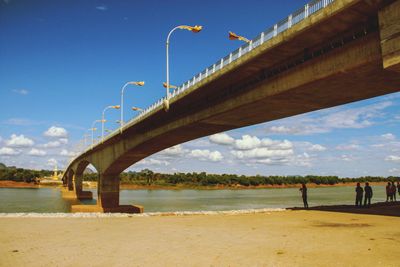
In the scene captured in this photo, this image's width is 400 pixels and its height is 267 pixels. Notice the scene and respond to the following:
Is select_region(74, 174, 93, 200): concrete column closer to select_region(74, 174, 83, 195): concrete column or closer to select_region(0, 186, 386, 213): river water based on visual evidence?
select_region(74, 174, 83, 195): concrete column

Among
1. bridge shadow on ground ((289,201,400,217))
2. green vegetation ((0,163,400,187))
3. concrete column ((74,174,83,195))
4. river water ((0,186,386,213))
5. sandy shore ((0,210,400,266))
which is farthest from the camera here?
green vegetation ((0,163,400,187))

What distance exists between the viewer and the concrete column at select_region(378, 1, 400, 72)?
41.5 feet

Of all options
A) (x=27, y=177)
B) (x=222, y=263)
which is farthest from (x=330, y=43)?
(x=27, y=177)

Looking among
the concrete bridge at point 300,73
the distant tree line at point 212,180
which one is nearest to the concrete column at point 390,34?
the concrete bridge at point 300,73

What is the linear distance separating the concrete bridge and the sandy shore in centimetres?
658

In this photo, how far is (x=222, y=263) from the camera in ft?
29.5

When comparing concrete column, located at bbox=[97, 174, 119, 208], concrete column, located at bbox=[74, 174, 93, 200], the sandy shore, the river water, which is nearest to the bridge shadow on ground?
the sandy shore

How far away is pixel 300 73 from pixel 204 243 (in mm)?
10410

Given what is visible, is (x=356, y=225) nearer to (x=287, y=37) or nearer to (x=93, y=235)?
(x=287, y=37)

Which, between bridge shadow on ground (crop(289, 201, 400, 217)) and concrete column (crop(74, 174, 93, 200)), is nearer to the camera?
bridge shadow on ground (crop(289, 201, 400, 217))

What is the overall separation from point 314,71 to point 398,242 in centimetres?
887

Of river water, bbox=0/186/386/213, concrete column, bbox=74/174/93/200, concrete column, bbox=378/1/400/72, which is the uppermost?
concrete column, bbox=378/1/400/72

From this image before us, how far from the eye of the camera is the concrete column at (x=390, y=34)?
41.5ft

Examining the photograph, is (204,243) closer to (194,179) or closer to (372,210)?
(372,210)
